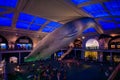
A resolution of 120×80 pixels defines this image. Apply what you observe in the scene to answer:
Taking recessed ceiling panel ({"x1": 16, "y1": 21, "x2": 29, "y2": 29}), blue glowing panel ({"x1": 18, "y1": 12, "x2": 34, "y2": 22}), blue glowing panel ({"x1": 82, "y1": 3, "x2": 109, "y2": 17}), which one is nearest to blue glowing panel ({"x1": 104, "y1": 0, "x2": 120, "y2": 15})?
blue glowing panel ({"x1": 82, "y1": 3, "x2": 109, "y2": 17})

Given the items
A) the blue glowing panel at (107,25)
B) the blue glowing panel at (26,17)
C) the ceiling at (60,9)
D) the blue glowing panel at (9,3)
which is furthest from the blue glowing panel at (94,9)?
the blue glowing panel at (26,17)

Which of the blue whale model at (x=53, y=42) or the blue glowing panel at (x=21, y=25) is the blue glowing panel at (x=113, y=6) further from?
the blue glowing panel at (x=21, y=25)

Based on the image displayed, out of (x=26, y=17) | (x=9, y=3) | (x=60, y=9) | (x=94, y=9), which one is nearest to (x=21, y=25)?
(x=26, y=17)

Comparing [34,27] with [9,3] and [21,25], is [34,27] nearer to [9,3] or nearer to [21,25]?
[21,25]

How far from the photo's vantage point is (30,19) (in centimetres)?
2859

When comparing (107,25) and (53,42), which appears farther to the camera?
(107,25)

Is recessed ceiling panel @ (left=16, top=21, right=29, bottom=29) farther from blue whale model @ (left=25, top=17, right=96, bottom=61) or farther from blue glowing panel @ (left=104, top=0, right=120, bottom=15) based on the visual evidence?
blue whale model @ (left=25, top=17, right=96, bottom=61)

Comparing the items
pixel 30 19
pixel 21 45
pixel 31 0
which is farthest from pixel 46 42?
pixel 21 45

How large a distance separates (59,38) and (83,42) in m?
32.8

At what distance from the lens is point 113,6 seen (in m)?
20.4

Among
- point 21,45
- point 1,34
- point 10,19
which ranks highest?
point 10,19

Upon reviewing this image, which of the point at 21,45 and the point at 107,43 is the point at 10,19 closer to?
the point at 21,45

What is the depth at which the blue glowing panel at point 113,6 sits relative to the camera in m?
18.7

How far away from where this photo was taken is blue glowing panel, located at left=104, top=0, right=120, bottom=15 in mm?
18688
